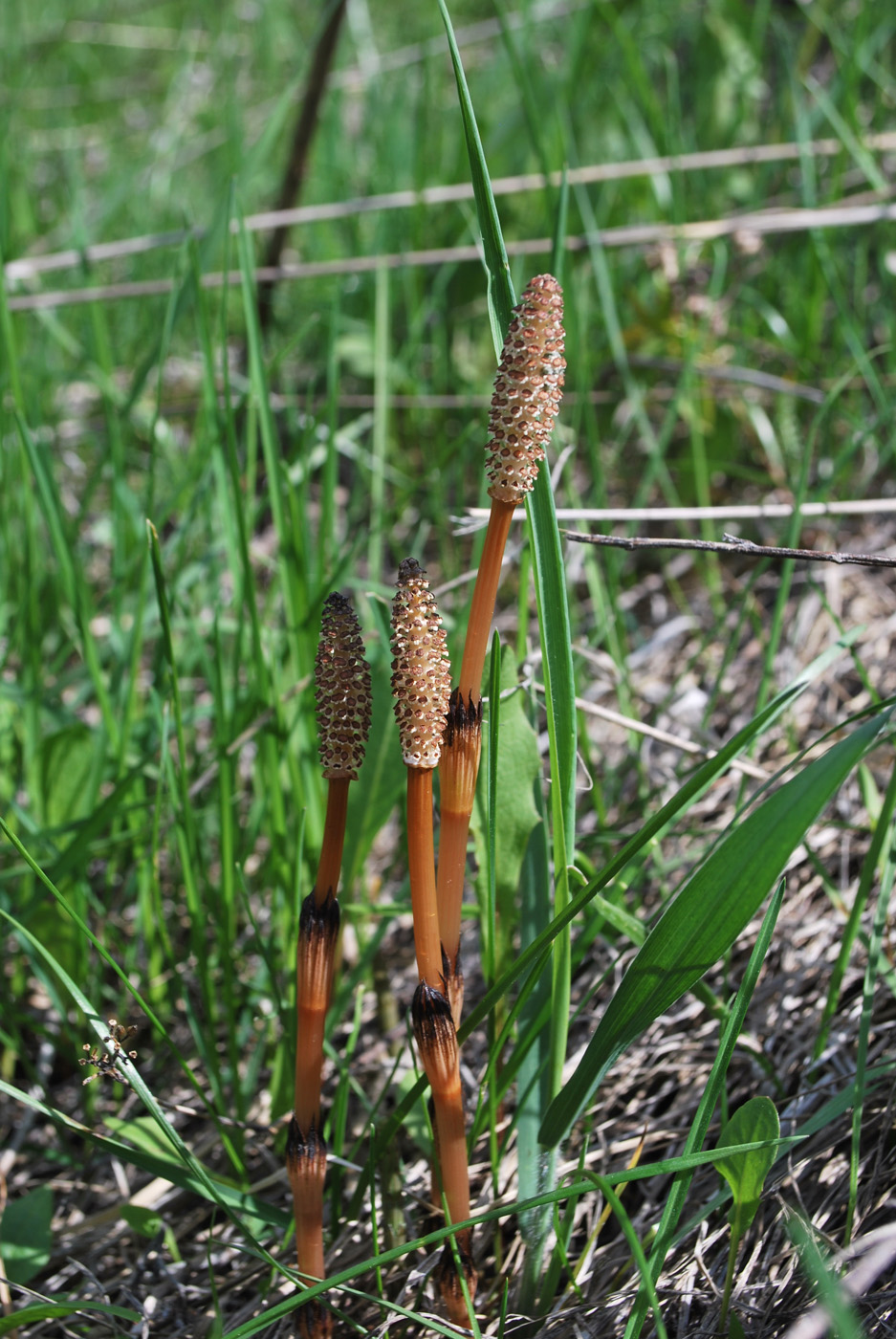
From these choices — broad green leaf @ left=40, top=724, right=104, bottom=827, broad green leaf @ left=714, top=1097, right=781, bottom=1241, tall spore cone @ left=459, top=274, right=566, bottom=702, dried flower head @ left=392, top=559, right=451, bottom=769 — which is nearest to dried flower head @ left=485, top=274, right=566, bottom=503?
tall spore cone @ left=459, top=274, right=566, bottom=702

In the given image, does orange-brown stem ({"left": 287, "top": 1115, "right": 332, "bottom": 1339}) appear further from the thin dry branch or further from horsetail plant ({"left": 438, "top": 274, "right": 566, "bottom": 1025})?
the thin dry branch

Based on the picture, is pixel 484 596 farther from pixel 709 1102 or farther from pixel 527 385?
pixel 709 1102

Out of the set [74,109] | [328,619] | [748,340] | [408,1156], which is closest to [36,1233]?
[408,1156]

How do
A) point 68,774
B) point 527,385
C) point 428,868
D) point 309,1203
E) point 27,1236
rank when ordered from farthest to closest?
point 68,774
point 27,1236
point 309,1203
point 428,868
point 527,385

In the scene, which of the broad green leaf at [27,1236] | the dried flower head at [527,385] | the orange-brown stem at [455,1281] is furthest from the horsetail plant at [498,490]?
the broad green leaf at [27,1236]

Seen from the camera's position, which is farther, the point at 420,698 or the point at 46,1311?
the point at 46,1311

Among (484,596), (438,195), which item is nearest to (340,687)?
(484,596)
